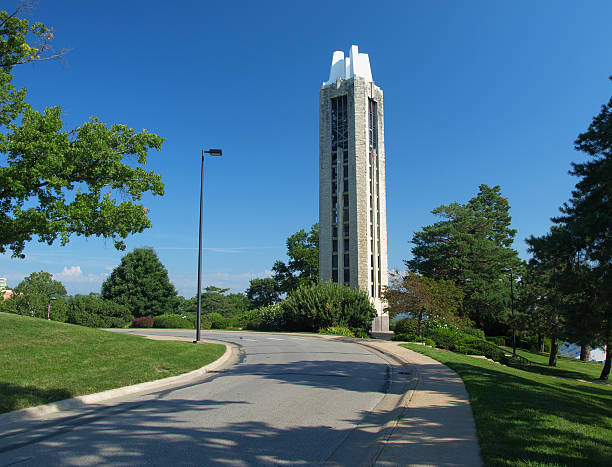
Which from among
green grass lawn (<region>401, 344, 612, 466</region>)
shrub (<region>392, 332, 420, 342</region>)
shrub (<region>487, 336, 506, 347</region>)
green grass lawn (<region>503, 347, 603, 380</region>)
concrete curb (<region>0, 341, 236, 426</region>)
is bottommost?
green grass lawn (<region>503, 347, 603, 380</region>)

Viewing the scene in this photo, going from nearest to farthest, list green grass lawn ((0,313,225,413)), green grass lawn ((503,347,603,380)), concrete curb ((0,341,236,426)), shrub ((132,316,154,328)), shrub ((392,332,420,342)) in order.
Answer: concrete curb ((0,341,236,426))
green grass lawn ((0,313,225,413))
shrub ((392,332,420,342))
green grass lawn ((503,347,603,380))
shrub ((132,316,154,328))

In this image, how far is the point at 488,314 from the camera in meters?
49.4

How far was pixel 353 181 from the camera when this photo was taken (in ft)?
180

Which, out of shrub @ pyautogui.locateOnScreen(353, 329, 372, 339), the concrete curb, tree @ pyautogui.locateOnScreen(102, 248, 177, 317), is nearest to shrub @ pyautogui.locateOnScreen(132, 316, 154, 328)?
tree @ pyautogui.locateOnScreen(102, 248, 177, 317)

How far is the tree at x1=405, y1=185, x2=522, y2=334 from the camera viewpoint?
46.6 m

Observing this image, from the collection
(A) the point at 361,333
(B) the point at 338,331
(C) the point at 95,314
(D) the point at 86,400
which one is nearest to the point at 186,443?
(D) the point at 86,400

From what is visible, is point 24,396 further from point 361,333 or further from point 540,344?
point 540,344

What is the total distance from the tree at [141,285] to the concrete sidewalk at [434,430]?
51106 millimetres

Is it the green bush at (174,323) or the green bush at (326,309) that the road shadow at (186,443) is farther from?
the green bush at (174,323)

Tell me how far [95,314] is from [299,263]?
36.1 metres

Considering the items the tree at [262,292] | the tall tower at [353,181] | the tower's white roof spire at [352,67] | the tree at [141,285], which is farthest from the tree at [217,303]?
the tower's white roof spire at [352,67]

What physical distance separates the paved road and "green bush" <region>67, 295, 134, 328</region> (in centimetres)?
3286

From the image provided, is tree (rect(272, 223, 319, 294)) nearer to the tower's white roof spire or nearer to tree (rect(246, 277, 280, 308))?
tree (rect(246, 277, 280, 308))

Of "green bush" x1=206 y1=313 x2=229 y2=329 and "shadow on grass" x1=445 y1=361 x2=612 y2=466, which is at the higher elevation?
"shadow on grass" x1=445 y1=361 x2=612 y2=466
